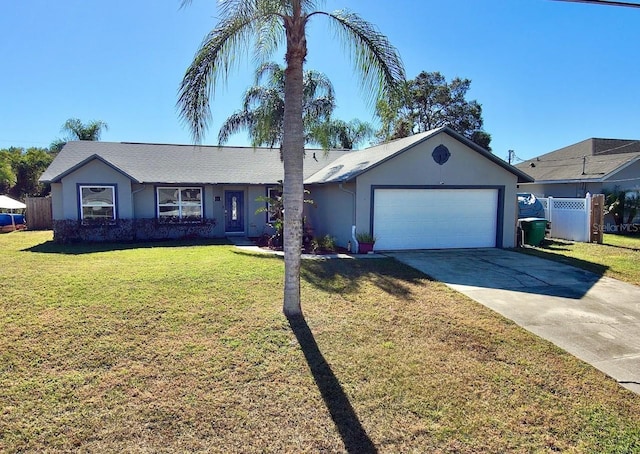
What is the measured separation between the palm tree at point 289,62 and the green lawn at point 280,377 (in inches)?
57.0

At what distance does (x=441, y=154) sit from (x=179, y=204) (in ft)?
36.8

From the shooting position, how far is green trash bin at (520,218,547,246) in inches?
594

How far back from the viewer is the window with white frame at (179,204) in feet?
56.0

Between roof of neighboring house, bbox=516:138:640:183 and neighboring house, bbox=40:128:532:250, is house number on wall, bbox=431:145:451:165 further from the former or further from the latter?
roof of neighboring house, bbox=516:138:640:183

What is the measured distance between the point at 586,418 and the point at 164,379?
4.64 m

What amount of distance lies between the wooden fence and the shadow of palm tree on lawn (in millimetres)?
20344

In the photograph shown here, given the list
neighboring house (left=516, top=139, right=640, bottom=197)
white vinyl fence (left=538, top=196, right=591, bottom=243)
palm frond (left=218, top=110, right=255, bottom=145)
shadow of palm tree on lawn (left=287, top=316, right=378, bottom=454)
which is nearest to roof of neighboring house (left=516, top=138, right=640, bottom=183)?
neighboring house (left=516, top=139, right=640, bottom=197)

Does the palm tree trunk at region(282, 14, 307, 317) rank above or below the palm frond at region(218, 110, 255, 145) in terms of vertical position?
below

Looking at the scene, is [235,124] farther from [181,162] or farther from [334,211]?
[334,211]

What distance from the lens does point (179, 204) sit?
17344mm

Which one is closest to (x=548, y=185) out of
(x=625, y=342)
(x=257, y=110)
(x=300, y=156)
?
(x=257, y=110)

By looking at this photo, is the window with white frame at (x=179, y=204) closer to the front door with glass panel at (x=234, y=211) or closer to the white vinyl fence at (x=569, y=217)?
the front door with glass panel at (x=234, y=211)

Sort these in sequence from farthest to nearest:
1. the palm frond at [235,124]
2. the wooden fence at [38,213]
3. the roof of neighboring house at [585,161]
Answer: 1. the roof of neighboring house at [585,161]
2. the wooden fence at [38,213]
3. the palm frond at [235,124]

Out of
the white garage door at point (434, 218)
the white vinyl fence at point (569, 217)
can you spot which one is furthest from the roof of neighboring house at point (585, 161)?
the white garage door at point (434, 218)
